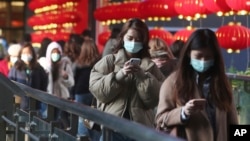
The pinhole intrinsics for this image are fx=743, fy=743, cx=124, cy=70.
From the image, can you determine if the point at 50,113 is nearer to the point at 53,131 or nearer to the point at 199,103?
the point at 53,131

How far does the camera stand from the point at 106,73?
5.57 metres

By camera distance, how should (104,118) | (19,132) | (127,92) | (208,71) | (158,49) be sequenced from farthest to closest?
(158,49), (127,92), (19,132), (208,71), (104,118)

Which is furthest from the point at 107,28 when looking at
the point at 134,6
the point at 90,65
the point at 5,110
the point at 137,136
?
the point at 137,136

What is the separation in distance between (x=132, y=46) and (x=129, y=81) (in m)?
0.26

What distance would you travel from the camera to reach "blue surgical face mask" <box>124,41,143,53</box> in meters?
5.48

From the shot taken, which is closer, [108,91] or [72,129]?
[72,129]

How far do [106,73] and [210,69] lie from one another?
3.92 ft

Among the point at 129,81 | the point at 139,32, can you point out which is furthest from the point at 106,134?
the point at 139,32

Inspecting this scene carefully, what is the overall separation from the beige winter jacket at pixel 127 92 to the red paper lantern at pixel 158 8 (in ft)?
22.3

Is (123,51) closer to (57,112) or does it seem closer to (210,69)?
(57,112)

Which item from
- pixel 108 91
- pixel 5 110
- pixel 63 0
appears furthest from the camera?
pixel 63 0

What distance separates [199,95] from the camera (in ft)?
14.8

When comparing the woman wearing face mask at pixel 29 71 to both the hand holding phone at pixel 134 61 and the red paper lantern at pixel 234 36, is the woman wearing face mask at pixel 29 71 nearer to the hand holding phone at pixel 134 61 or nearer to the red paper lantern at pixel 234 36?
the red paper lantern at pixel 234 36

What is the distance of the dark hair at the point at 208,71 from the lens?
4.48 m
